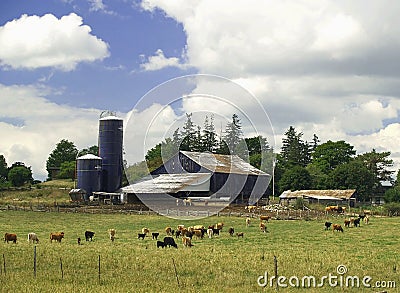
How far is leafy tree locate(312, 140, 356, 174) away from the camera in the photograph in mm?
103125

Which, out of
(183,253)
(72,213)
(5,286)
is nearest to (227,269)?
(183,253)

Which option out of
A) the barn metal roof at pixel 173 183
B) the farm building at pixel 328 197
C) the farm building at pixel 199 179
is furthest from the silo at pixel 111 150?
the farm building at pixel 328 197

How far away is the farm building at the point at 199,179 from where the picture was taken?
62938 mm

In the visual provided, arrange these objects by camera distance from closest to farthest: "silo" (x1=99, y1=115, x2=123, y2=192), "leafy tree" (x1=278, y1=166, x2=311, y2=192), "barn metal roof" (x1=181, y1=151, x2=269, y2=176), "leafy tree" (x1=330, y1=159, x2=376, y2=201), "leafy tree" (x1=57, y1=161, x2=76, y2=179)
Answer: "barn metal roof" (x1=181, y1=151, x2=269, y2=176) < "silo" (x1=99, y1=115, x2=123, y2=192) < "leafy tree" (x1=330, y1=159, x2=376, y2=201) < "leafy tree" (x1=278, y1=166, x2=311, y2=192) < "leafy tree" (x1=57, y1=161, x2=76, y2=179)

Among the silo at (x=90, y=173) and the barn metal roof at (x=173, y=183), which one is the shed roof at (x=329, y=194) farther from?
the silo at (x=90, y=173)

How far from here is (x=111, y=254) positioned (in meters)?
21.8

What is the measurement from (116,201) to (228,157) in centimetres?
1517

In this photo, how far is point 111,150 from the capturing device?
76.0 meters

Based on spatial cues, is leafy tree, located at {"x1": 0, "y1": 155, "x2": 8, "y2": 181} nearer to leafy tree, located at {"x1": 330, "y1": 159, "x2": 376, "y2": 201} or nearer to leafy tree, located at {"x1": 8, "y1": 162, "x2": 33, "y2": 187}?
leafy tree, located at {"x1": 8, "y1": 162, "x2": 33, "y2": 187}

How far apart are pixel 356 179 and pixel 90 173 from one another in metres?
37.5

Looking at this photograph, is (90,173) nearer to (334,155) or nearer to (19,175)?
(19,175)

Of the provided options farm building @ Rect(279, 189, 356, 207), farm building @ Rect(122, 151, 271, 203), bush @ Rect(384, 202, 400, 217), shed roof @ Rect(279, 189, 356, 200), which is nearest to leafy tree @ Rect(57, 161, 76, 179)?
farm building @ Rect(122, 151, 271, 203)

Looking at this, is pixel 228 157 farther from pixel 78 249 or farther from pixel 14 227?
pixel 78 249

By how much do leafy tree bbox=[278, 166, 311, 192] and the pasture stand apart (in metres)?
50.9
